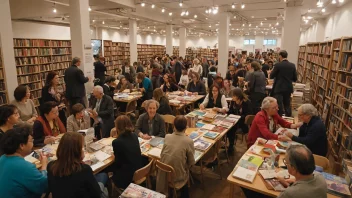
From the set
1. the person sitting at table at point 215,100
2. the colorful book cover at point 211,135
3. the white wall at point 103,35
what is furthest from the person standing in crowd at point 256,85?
the white wall at point 103,35

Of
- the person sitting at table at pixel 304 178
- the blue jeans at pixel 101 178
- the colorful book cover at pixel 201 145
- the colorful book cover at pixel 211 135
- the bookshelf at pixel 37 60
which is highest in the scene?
the bookshelf at pixel 37 60

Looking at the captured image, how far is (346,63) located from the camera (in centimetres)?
465

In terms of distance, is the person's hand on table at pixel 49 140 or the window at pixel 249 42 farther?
the window at pixel 249 42

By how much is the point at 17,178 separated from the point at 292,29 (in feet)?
30.2

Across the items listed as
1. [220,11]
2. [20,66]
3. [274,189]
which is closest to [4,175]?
[274,189]

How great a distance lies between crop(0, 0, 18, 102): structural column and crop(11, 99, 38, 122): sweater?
1.83m

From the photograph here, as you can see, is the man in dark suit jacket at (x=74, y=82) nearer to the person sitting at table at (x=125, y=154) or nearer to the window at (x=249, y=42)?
the person sitting at table at (x=125, y=154)

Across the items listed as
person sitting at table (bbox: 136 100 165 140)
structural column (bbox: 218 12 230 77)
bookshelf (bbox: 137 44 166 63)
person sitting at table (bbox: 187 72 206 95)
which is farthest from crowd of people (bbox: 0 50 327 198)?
bookshelf (bbox: 137 44 166 63)

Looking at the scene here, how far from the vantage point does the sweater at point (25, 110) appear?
3.96 metres

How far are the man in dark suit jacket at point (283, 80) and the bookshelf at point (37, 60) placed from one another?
7768mm

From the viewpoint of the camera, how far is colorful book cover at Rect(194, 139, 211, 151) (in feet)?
10.5

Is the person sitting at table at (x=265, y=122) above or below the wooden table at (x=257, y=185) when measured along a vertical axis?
above

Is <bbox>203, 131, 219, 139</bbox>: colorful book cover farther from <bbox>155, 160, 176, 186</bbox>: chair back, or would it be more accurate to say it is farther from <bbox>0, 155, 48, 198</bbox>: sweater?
<bbox>0, 155, 48, 198</bbox>: sweater

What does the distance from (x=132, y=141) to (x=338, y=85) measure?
16.2ft
